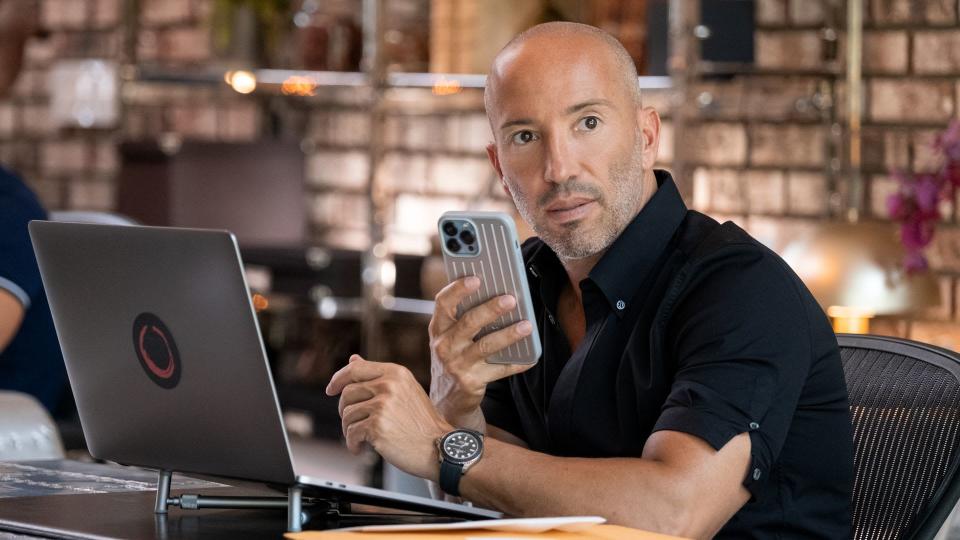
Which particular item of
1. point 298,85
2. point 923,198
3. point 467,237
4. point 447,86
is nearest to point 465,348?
point 467,237

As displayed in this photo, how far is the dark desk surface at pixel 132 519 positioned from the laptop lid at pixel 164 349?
5 cm

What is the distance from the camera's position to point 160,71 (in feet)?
15.1

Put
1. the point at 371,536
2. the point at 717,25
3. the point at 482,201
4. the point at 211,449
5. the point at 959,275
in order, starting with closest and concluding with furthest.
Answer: the point at 371,536 → the point at 211,449 → the point at 959,275 → the point at 717,25 → the point at 482,201

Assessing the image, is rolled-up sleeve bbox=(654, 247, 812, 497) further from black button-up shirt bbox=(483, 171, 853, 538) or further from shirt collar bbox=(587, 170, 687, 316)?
shirt collar bbox=(587, 170, 687, 316)

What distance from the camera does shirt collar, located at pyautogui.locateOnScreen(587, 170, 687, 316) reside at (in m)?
1.71

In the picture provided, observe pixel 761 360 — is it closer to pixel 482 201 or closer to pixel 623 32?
pixel 623 32

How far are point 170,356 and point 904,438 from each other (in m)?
0.80

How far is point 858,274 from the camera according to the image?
9.18 ft

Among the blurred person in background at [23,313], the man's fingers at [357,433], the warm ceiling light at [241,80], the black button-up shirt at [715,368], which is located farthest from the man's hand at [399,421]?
the warm ceiling light at [241,80]

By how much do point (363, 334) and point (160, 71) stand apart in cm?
102

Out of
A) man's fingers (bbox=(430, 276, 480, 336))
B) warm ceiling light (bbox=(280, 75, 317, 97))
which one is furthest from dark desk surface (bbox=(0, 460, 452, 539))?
warm ceiling light (bbox=(280, 75, 317, 97))

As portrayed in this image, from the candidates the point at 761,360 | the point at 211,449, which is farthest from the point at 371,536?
the point at 761,360

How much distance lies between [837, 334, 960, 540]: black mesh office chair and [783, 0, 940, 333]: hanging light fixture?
1.00 metres

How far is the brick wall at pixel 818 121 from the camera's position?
3232 mm
